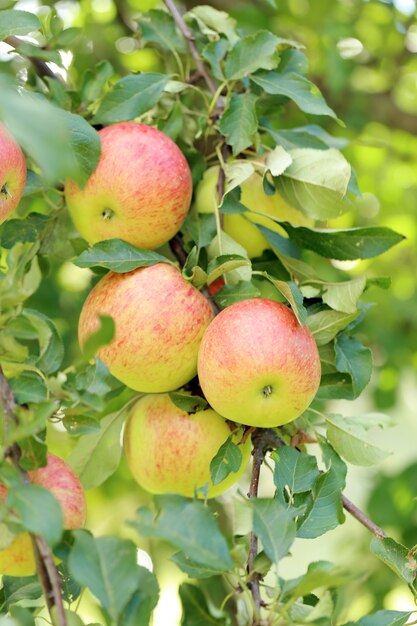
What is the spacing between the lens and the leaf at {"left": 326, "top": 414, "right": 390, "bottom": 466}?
1156mm

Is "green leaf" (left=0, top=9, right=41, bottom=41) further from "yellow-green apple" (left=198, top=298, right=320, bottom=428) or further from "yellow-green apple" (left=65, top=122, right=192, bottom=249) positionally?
"yellow-green apple" (left=198, top=298, right=320, bottom=428)

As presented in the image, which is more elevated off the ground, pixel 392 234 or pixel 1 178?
pixel 1 178

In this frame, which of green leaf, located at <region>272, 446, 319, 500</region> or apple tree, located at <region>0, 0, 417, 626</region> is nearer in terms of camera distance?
apple tree, located at <region>0, 0, 417, 626</region>

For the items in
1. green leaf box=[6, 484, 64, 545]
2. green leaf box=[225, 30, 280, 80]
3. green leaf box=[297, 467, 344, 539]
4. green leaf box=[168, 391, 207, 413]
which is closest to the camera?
green leaf box=[6, 484, 64, 545]

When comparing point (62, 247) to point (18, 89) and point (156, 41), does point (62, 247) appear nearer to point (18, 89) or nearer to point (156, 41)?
point (18, 89)

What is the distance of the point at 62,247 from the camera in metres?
1.25

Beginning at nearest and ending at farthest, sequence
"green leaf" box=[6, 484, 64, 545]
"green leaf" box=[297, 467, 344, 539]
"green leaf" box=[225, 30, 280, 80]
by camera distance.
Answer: "green leaf" box=[6, 484, 64, 545] → "green leaf" box=[297, 467, 344, 539] → "green leaf" box=[225, 30, 280, 80]

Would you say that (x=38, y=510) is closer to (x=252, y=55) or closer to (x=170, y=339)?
(x=170, y=339)

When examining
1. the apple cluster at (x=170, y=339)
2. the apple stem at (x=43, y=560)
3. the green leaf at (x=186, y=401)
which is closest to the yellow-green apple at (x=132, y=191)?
the apple cluster at (x=170, y=339)

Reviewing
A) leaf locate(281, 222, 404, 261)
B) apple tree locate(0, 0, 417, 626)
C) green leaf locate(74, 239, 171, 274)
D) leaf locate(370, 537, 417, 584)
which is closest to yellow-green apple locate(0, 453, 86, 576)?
apple tree locate(0, 0, 417, 626)

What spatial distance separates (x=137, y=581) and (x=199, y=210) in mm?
626

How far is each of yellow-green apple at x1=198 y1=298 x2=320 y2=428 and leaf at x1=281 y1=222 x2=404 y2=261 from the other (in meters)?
0.17

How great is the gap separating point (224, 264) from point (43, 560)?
42 centimetres

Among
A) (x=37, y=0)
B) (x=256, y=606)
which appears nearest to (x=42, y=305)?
(x=37, y=0)
